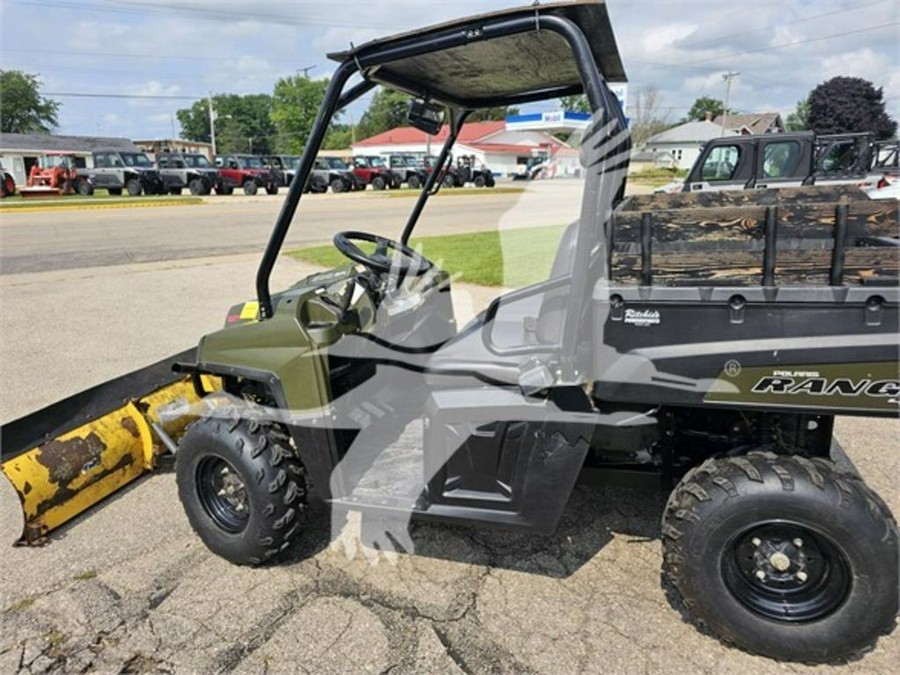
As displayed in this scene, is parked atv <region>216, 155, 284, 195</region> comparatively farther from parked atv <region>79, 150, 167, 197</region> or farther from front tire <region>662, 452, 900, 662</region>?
front tire <region>662, 452, 900, 662</region>

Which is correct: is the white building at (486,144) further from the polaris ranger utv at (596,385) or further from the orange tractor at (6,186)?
the orange tractor at (6,186)

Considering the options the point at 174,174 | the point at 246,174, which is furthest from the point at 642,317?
the point at 174,174

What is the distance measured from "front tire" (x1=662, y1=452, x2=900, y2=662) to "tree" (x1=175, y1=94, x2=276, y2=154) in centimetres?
10482

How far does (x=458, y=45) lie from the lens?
2338mm

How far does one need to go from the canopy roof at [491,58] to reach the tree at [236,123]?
339ft

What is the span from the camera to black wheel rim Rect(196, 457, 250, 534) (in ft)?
9.45

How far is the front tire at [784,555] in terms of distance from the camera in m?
2.08

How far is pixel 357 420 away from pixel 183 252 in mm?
10569

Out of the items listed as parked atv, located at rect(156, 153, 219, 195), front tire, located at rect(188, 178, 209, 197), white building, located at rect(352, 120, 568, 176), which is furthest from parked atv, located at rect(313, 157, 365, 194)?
front tire, located at rect(188, 178, 209, 197)

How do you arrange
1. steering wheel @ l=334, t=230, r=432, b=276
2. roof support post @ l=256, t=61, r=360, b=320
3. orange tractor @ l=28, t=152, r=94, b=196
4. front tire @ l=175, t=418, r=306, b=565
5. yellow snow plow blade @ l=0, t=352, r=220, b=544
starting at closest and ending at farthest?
roof support post @ l=256, t=61, r=360, b=320 → front tire @ l=175, t=418, r=306, b=565 → steering wheel @ l=334, t=230, r=432, b=276 → yellow snow plow blade @ l=0, t=352, r=220, b=544 → orange tractor @ l=28, t=152, r=94, b=196

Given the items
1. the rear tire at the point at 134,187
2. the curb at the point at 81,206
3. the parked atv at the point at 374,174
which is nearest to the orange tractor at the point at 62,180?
the rear tire at the point at 134,187

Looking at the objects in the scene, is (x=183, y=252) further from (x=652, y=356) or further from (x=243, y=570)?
(x=652, y=356)

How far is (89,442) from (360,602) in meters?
1.62

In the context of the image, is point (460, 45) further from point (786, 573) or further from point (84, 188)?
point (84, 188)
